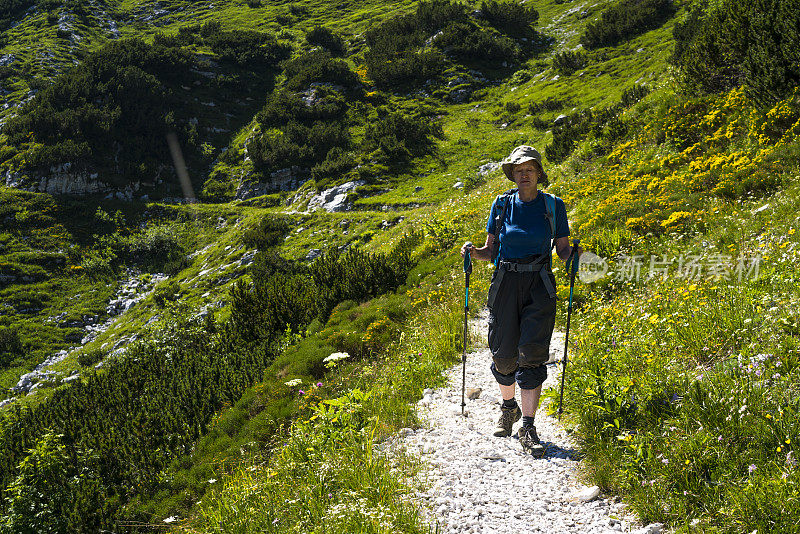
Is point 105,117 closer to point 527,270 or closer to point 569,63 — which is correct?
point 569,63

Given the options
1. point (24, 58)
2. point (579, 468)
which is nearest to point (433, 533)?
point (579, 468)

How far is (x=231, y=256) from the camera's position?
27766 millimetres

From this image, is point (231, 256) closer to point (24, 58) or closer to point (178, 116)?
point (178, 116)

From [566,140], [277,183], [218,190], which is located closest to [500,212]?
[566,140]

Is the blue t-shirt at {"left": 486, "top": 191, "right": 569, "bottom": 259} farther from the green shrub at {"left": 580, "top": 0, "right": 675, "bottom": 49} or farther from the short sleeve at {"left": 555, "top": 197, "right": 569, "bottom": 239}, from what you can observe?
the green shrub at {"left": 580, "top": 0, "right": 675, "bottom": 49}

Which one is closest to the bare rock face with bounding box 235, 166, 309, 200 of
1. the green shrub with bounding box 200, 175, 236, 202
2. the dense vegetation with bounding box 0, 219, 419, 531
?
the green shrub with bounding box 200, 175, 236, 202

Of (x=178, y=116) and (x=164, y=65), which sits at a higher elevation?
(x=164, y=65)

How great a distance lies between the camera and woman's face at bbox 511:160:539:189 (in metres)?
4.66

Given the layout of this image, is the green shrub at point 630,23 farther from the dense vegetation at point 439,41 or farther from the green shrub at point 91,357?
the green shrub at point 91,357

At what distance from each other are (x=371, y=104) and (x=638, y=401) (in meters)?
44.5

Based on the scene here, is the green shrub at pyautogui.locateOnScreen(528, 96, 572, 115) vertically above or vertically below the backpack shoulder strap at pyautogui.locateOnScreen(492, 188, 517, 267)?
below

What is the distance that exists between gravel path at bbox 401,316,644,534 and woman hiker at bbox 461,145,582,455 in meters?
0.32

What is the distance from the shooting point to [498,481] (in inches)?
164

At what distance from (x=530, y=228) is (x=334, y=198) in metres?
26.8
